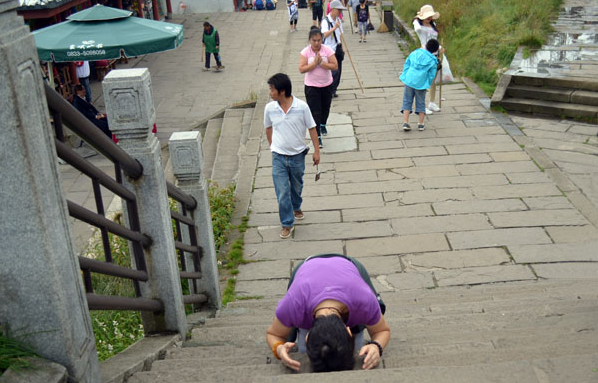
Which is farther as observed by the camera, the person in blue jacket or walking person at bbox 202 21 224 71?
walking person at bbox 202 21 224 71

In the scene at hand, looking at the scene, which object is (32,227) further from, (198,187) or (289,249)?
(289,249)

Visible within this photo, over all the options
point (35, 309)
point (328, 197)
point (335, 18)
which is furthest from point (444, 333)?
point (335, 18)

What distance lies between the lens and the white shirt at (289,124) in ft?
21.3

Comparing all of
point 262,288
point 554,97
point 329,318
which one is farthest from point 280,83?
point 554,97

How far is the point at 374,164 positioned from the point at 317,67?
1.54 m

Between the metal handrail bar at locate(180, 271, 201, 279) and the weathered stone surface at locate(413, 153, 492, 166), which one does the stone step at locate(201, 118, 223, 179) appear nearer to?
the weathered stone surface at locate(413, 153, 492, 166)

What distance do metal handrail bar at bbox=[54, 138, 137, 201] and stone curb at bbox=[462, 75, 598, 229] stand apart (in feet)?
17.4

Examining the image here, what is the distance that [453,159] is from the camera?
879 cm

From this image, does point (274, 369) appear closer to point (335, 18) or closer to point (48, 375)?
point (48, 375)

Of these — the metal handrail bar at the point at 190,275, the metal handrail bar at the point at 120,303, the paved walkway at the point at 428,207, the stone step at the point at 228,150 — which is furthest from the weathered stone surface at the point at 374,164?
the metal handrail bar at the point at 120,303

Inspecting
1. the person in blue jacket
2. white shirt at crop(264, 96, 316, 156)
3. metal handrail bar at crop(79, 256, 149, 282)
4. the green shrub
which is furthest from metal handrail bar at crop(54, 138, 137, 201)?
the green shrub

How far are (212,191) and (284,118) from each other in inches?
A: 72.0

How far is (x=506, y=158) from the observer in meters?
8.73

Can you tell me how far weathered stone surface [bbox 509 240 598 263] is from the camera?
243 inches
